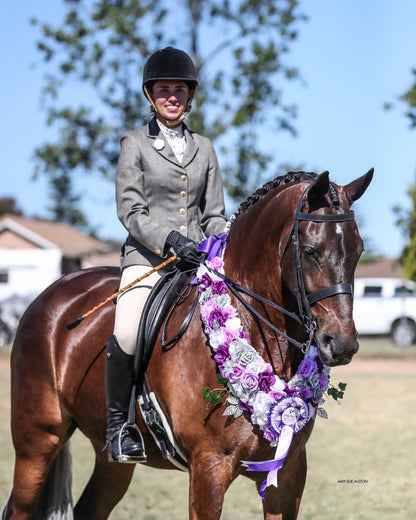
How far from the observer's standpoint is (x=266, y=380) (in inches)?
158

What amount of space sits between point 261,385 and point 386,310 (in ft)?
78.0

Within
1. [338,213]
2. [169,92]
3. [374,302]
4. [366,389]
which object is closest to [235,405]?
[338,213]

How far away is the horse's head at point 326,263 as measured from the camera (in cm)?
361

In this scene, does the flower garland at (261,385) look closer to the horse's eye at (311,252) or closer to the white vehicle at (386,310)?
the horse's eye at (311,252)

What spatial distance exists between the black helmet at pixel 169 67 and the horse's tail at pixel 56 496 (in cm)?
254

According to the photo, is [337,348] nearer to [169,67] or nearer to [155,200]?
[155,200]

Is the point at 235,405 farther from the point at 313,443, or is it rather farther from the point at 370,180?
the point at 313,443

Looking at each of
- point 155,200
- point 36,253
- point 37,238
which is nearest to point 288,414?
point 155,200

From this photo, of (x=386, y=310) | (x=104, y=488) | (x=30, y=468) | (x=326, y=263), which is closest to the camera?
(x=326, y=263)

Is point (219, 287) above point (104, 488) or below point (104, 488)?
above

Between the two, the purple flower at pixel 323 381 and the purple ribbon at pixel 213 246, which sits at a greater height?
the purple ribbon at pixel 213 246

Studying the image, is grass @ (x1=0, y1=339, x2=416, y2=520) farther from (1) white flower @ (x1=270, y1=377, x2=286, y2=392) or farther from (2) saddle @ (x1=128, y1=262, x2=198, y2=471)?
(1) white flower @ (x1=270, y1=377, x2=286, y2=392)

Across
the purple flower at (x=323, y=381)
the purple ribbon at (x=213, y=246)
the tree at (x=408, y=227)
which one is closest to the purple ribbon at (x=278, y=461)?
the purple flower at (x=323, y=381)

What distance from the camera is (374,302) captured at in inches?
1068
